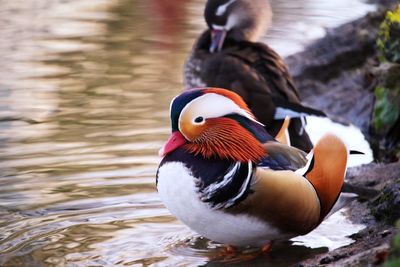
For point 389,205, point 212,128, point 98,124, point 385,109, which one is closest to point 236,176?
point 212,128

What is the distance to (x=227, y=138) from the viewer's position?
488 centimetres

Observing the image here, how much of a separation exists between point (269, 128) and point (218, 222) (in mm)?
2189

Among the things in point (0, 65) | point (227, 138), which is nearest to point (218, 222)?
point (227, 138)

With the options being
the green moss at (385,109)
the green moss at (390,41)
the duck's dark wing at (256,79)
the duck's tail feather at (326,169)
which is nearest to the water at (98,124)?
the duck's tail feather at (326,169)

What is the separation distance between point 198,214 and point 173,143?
1.22 ft

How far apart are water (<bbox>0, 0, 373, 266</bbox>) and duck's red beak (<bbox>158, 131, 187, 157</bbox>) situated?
0.57m

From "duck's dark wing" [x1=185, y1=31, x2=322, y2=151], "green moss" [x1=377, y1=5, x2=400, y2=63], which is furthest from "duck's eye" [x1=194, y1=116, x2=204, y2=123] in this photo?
"green moss" [x1=377, y1=5, x2=400, y2=63]

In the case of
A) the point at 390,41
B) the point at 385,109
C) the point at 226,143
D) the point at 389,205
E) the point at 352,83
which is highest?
the point at 226,143

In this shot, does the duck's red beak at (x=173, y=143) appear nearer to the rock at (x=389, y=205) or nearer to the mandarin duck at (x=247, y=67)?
the rock at (x=389, y=205)

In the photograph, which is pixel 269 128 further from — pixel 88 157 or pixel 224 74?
pixel 88 157

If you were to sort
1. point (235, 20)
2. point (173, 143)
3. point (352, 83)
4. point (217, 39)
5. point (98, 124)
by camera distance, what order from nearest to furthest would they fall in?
point (173, 143) < point (98, 124) < point (217, 39) < point (235, 20) < point (352, 83)

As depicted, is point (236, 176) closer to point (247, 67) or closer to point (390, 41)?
point (247, 67)

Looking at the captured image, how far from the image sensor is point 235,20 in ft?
26.8

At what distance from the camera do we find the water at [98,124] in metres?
5.24
